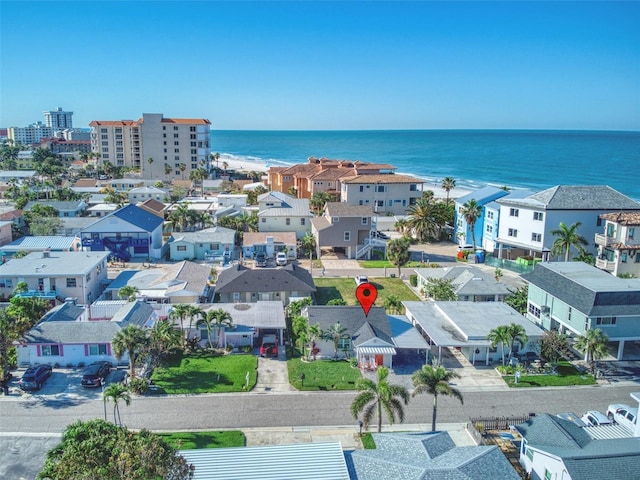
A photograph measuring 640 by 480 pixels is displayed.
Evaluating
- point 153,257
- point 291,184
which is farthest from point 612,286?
point 291,184

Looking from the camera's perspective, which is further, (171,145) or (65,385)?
(171,145)

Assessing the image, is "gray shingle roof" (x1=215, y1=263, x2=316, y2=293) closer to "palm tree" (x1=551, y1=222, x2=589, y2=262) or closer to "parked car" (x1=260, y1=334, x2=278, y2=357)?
"parked car" (x1=260, y1=334, x2=278, y2=357)

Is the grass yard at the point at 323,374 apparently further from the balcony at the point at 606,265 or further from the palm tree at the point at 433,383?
the balcony at the point at 606,265

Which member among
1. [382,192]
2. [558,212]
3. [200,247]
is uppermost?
[558,212]

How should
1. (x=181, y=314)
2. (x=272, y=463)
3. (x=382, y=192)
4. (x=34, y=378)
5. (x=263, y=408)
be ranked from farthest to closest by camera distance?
1. (x=382, y=192)
2. (x=181, y=314)
3. (x=34, y=378)
4. (x=263, y=408)
5. (x=272, y=463)

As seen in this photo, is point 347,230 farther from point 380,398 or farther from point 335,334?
point 380,398

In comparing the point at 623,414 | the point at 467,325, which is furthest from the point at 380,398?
the point at 467,325
